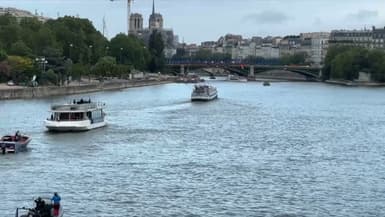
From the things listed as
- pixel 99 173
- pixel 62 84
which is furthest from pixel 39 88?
pixel 99 173

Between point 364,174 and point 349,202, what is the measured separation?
216 inches

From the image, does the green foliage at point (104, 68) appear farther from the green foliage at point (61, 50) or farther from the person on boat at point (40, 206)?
the person on boat at point (40, 206)

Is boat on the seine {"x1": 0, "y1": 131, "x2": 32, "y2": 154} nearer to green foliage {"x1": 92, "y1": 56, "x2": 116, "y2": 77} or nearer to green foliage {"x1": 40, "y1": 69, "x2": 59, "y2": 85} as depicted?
green foliage {"x1": 40, "y1": 69, "x2": 59, "y2": 85}

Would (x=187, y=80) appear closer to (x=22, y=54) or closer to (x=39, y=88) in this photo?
(x=22, y=54)

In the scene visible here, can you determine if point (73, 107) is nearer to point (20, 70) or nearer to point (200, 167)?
point (200, 167)

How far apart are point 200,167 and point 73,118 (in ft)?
48.7

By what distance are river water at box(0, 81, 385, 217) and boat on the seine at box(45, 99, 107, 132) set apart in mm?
757

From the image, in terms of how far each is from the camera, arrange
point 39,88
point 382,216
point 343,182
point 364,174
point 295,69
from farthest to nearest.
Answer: point 295,69 < point 39,88 < point 364,174 < point 343,182 < point 382,216

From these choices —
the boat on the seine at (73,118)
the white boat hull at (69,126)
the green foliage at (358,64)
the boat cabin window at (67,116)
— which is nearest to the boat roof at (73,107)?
the boat on the seine at (73,118)

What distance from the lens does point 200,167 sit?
3219 centimetres

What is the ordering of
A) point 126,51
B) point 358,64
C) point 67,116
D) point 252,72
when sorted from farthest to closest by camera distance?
point 252,72, point 126,51, point 358,64, point 67,116

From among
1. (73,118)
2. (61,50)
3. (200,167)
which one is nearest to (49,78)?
(61,50)

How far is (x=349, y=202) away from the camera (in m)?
26.1

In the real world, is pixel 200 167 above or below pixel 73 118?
below
